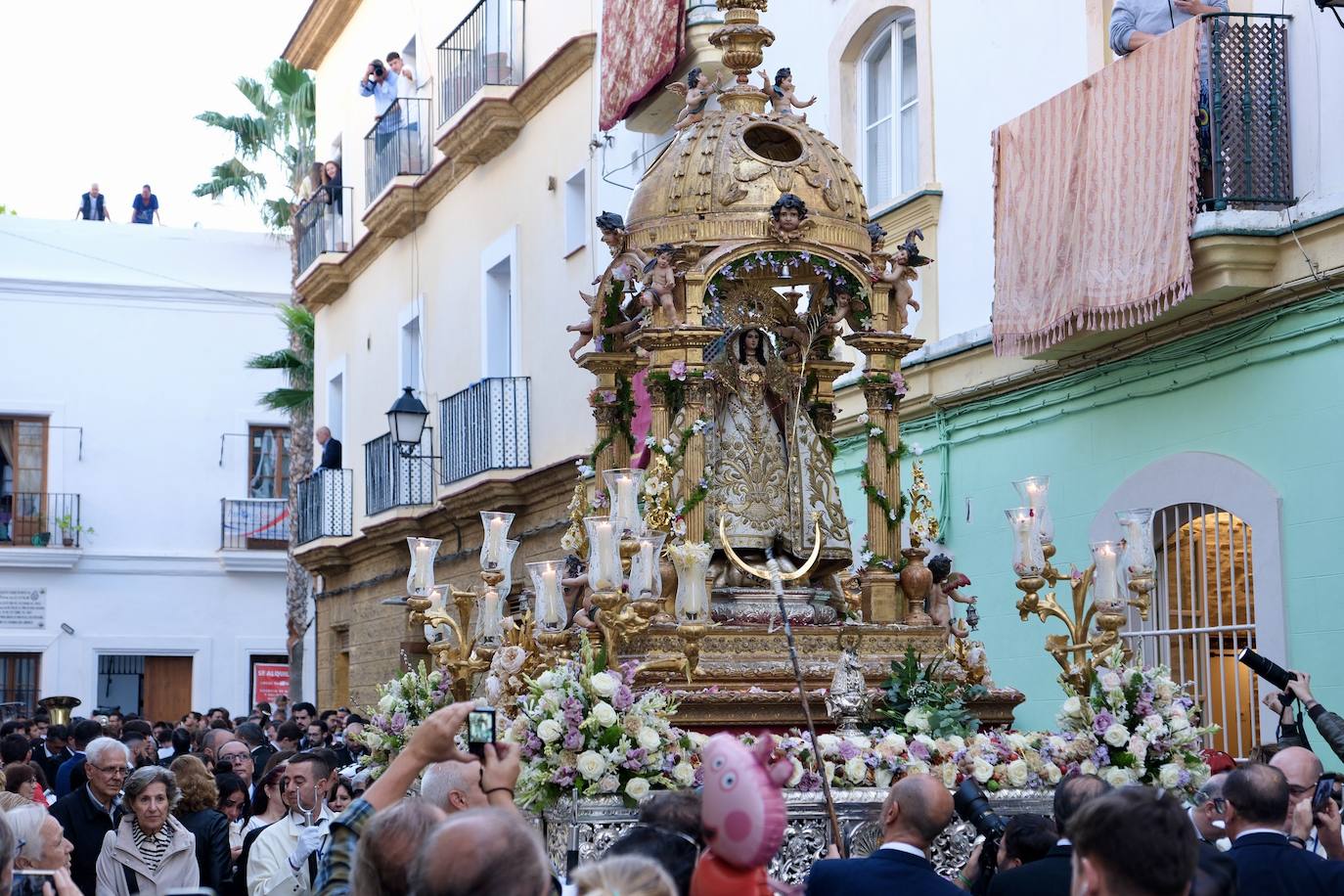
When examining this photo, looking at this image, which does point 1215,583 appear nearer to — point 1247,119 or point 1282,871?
point 1247,119

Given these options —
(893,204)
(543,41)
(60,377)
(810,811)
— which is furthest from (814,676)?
(60,377)

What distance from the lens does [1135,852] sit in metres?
3.64

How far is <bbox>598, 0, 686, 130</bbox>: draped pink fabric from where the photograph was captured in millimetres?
15703

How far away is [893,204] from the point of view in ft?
43.6

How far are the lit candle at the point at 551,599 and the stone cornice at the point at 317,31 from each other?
18.2m

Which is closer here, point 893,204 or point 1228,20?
point 1228,20

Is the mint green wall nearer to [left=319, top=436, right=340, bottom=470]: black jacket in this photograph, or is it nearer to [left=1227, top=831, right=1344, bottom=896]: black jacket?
[left=1227, top=831, right=1344, bottom=896]: black jacket

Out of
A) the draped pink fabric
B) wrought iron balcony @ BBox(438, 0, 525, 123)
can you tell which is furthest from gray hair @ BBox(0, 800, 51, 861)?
wrought iron balcony @ BBox(438, 0, 525, 123)

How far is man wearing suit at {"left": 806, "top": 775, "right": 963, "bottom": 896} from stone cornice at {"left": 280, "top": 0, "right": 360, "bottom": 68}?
21401mm

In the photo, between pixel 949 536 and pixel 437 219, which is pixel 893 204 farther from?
pixel 437 219

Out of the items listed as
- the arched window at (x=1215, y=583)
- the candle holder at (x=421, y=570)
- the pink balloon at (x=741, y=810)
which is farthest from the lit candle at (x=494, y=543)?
the pink balloon at (x=741, y=810)

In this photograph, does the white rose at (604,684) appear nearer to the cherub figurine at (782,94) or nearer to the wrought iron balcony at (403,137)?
the cherub figurine at (782,94)

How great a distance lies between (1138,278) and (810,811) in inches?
163

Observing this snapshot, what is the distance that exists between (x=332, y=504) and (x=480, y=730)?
1932 cm
